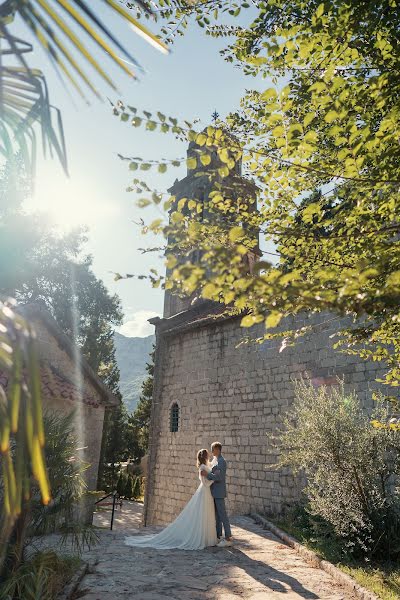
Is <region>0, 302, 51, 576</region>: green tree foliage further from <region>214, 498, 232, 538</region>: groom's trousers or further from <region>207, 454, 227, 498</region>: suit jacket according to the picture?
<region>214, 498, 232, 538</region>: groom's trousers

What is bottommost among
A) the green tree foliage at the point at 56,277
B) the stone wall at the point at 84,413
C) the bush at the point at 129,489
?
the bush at the point at 129,489

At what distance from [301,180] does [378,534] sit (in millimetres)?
4691

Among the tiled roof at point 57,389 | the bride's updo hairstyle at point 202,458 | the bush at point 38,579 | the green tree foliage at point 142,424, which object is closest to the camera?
the bush at point 38,579

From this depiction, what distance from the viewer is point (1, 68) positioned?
1416 mm

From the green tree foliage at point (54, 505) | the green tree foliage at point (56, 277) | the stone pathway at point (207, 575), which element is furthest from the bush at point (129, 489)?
the green tree foliage at point (54, 505)

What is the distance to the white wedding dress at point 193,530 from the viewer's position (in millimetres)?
6906

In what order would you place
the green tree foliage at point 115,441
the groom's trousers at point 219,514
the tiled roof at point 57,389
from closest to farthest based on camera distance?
the groom's trousers at point 219,514
the tiled roof at point 57,389
the green tree foliage at point 115,441

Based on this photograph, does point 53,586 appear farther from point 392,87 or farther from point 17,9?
point 392,87

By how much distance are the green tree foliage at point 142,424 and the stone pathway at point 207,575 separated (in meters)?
21.4

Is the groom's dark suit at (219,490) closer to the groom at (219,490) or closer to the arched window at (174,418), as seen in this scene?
the groom at (219,490)

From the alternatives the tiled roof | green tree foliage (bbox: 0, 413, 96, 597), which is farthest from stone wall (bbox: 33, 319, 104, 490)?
green tree foliage (bbox: 0, 413, 96, 597)

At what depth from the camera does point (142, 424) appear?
29719 millimetres

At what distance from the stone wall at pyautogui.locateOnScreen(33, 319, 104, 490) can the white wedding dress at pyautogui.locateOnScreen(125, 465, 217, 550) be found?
296cm

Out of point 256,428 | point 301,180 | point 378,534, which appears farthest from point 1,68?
point 256,428
